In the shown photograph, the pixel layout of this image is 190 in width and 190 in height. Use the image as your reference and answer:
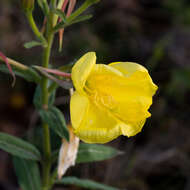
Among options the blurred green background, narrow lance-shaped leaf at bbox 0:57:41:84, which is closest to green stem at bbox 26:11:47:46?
narrow lance-shaped leaf at bbox 0:57:41:84

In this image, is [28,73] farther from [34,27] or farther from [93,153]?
[93,153]

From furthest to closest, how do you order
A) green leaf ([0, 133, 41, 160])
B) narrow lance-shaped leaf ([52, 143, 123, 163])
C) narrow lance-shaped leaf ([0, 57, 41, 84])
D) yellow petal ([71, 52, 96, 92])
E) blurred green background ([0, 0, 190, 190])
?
1. blurred green background ([0, 0, 190, 190])
2. narrow lance-shaped leaf ([52, 143, 123, 163])
3. green leaf ([0, 133, 41, 160])
4. narrow lance-shaped leaf ([0, 57, 41, 84])
5. yellow petal ([71, 52, 96, 92])

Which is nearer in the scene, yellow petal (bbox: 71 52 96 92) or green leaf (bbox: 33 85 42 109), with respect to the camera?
yellow petal (bbox: 71 52 96 92)

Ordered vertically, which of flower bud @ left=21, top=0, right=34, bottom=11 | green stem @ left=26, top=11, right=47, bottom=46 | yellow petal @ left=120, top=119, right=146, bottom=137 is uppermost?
flower bud @ left=21, top=0, right=34, bottom=11

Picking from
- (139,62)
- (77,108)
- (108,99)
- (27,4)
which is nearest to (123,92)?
(108,99)

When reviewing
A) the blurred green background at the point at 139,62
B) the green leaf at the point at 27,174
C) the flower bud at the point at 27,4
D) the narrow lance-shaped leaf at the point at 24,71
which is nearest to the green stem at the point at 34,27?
the flower bud at the point at 27,4

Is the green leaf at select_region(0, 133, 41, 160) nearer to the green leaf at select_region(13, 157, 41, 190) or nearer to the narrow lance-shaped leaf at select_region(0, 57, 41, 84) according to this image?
the green leaf at select_region(13, 157, 41, 190)
